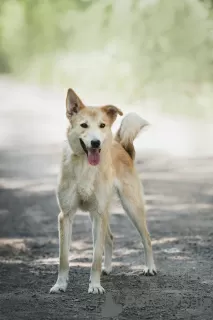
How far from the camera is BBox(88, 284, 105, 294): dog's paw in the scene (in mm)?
4789

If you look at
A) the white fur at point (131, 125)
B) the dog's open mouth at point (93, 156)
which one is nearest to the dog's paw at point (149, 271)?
the white fur at point (131, 125)

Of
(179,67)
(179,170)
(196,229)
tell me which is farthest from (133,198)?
(179,67)

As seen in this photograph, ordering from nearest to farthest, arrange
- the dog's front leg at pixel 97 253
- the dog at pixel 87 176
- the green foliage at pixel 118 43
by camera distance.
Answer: the dog at pixel 87 176 < the dog's front leg at pixel 97 253 < the green foliage at pixel 118 43

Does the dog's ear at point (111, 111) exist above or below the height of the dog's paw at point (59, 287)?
above

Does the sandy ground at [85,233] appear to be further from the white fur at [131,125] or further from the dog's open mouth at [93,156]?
the white fur at [131,125]

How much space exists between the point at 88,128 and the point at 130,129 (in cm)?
82

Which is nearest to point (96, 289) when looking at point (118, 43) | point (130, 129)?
point (130, 129)

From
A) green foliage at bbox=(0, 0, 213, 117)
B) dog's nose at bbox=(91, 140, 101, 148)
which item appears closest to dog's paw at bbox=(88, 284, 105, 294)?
dog's nose at bbox=(91, 140, 101, 148)

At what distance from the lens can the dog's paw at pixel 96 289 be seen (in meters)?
4.79

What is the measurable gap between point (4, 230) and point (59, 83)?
539cm

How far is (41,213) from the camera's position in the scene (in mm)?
8383

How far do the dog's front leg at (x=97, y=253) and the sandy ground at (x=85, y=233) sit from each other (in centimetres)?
8

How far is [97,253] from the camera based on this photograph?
4.89 m

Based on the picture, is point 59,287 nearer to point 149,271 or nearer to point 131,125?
point 149,271
